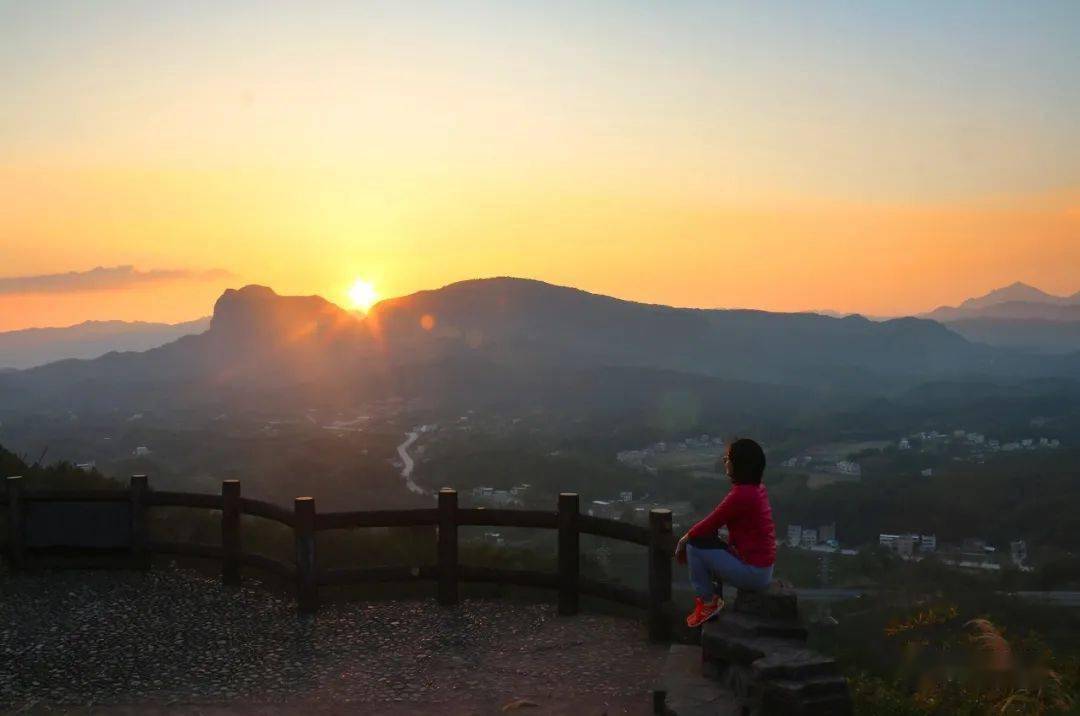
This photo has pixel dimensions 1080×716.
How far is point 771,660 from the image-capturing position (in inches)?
211

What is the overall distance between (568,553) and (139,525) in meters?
6.20

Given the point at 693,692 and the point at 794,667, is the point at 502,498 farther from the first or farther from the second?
the point at 794,667

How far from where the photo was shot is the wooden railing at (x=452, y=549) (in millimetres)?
8781

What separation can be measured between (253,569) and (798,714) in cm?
869

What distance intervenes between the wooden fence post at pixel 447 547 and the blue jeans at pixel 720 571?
151 inches

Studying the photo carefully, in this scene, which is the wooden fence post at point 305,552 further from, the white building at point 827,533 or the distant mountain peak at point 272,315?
the distant mountain peak at point 272,315

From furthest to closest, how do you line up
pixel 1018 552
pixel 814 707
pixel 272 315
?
pixel 272 315, pixel 1018 552, pixel 814 707

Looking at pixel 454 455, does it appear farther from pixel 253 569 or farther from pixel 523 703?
pixel 523 703

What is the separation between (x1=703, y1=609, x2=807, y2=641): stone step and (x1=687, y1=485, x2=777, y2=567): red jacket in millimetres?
438

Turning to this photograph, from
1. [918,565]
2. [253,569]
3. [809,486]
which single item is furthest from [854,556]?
[253,569]

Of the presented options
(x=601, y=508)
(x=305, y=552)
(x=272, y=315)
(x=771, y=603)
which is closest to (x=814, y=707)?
(x=771, y=603)

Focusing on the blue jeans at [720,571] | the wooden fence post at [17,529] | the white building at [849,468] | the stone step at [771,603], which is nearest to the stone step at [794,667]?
the stone step at [771,603]

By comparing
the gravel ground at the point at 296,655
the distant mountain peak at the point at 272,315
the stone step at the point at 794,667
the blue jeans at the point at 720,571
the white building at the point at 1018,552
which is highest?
the distant mountain peak at the point at 272,315

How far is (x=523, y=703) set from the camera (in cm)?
717
